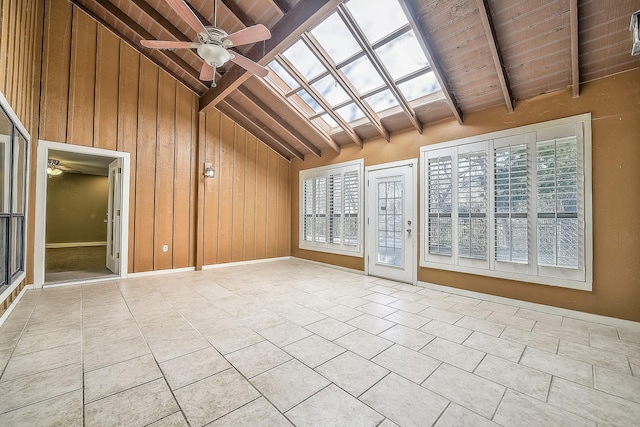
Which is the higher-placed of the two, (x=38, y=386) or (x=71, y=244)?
(x=71, y=244)

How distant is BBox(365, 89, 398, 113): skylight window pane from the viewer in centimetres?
426

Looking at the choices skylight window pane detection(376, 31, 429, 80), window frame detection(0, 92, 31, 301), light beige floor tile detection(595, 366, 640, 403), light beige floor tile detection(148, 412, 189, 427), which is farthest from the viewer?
skylight window pane detection(376, 31, 429, 80)

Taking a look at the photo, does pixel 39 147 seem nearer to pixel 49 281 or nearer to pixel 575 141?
pixel 49 281

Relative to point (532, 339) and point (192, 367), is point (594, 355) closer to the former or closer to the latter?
point (532, 339)

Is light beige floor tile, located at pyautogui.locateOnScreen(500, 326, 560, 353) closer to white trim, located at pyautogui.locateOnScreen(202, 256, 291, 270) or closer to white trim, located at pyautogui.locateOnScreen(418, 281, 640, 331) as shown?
white trim, located at pyautogui.locateOnScreen(418, 281, 640, 331)

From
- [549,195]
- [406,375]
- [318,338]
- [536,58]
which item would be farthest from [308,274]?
[536,58]

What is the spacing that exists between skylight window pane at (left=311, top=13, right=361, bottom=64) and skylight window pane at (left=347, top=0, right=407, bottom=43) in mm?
199

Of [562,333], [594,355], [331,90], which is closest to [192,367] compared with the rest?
[594,355]

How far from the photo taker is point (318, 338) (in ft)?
8.31

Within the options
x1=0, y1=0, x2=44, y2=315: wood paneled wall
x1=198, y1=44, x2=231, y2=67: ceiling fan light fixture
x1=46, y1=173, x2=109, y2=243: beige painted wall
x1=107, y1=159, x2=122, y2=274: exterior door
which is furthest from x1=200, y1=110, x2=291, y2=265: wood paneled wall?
x1=46, y1=173, x2=109, y2=243: beige painted wall

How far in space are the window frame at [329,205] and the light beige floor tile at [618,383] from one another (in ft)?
11.9

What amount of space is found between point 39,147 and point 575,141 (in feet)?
23.4

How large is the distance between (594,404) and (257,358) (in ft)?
7.40

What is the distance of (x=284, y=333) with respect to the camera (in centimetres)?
264
